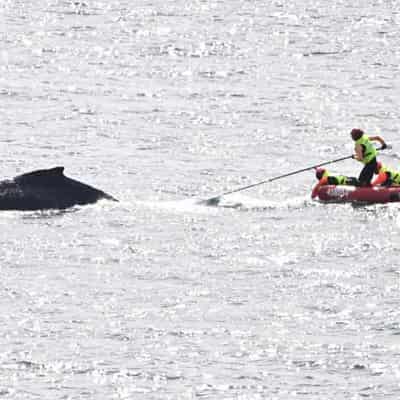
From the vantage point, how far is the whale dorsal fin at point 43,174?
156ft

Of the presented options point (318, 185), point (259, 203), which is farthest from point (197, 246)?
point (318, 185)

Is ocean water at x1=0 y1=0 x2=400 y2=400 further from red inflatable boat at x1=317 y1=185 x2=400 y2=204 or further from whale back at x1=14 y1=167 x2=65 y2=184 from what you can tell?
whale back at x1=14 y1=167 x2=65 y2=184

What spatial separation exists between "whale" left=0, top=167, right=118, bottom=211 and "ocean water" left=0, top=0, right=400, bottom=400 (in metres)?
0.51

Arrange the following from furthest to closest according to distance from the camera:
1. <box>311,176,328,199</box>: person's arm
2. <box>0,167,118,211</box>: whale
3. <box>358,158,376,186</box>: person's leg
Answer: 1. <box>358,158,376,186</box>: person's leg
2. <box>311,176,328,199</box>: person's arm
3. <box>0,167,118,211</box>: whale

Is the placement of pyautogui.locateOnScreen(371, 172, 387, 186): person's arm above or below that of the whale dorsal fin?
below

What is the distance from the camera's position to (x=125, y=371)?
33.3 meters

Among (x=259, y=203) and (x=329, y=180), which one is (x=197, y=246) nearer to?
(x=259, y=203)

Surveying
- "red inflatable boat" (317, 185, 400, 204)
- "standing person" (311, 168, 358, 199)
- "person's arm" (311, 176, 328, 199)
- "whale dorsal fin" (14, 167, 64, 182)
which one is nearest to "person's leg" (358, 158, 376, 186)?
"standing person" (311, 168, 358, 199)

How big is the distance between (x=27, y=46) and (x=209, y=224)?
191ft

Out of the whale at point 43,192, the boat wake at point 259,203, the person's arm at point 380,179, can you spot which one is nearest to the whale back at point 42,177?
the whale at point 43,192

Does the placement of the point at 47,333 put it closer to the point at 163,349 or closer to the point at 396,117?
the point at 163,349

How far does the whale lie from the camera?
4744 centimetres

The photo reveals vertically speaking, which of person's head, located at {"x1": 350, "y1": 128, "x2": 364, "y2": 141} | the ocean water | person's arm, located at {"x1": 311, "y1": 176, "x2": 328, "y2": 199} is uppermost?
person's head, located at {"x1": 350, "y1": 128, "x2": 364, "y2": 141}

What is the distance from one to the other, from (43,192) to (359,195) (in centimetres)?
944
